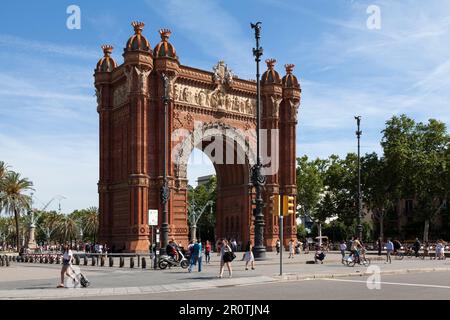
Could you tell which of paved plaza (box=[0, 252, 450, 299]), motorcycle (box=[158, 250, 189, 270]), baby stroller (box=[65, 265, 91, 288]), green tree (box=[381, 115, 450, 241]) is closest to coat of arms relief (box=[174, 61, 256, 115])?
green tree (box=[381, 115, 450, 241])

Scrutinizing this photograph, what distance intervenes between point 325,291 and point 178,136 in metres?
36.2

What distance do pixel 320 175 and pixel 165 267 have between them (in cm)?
6114

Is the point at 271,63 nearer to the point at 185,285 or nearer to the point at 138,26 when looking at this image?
the point at 138,26

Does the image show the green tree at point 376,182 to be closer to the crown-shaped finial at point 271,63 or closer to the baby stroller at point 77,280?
the crown-shaped finial at point 271,63

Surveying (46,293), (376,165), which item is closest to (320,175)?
(376,165)

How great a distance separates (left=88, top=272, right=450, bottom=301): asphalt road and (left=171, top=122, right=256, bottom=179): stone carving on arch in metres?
31.2

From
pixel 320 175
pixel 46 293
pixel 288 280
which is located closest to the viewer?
pixel 46 293

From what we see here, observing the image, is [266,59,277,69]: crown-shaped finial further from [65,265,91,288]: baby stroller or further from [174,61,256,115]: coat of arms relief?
[65,265,91,288]: baby stroller

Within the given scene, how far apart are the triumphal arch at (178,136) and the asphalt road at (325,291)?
94.8ft

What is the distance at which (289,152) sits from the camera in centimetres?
6291

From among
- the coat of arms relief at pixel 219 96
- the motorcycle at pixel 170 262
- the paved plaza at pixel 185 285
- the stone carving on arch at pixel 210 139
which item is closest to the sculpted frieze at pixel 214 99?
the coat of arms relief at pixel 219 96

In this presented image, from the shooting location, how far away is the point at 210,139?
59500 mm

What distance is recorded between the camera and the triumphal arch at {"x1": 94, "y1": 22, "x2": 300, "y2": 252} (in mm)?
51375
